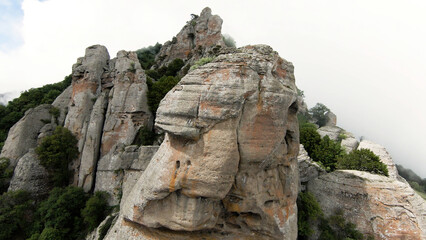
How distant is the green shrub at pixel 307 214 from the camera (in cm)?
1230

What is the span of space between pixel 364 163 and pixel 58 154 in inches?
1097

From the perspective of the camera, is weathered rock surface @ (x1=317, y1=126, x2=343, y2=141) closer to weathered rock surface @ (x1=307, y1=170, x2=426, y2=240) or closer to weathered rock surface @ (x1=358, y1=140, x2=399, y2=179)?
weathered rock surface @ (x1=358, y1=140, x2=399, y2=179)

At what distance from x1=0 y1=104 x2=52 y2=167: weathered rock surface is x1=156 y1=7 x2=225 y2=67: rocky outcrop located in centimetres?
2356

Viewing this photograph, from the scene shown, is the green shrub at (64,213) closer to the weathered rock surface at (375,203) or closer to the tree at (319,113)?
the weathered rock surface at (375,203)

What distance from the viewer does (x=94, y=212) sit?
15.2 m

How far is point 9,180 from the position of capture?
17.7 metres

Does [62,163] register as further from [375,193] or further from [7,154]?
[375,193]

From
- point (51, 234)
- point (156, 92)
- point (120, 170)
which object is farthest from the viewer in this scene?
point (156, 92)

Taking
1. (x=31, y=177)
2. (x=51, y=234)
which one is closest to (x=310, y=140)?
(x=51, y=234)

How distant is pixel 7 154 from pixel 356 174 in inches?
1278

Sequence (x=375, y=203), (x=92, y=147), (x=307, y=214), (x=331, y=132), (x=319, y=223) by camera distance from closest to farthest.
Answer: (x=375, y=203) → (x=307, y=214) → (x=319, y=223) → (x=92, y=147) → (x=331, y=132)

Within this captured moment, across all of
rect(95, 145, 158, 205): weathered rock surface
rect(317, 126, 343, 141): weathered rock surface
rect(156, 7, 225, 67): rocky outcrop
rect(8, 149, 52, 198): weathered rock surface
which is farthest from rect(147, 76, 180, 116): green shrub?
rect(317, 126, 343, 141): weathered rock surface

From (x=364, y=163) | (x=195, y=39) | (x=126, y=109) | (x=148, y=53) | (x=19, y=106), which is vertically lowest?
(x=364, y=163)

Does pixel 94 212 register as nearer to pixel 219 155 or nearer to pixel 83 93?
pixel 83 93
